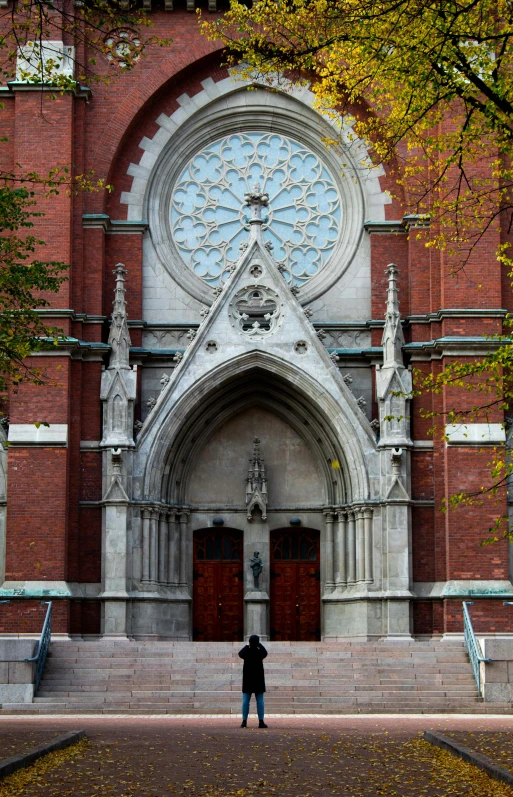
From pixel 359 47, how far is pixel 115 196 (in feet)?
45.9

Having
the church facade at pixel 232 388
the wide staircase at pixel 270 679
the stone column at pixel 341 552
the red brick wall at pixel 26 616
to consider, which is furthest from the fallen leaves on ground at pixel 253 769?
the stone column at pixel 341 552

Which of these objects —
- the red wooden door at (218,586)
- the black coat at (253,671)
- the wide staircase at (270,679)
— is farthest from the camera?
the red wooden door at (218,586)

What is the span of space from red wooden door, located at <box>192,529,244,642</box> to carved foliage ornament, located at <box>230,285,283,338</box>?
4.72 m

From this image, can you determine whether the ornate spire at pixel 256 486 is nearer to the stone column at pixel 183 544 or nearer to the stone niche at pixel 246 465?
the stone niche at pixel 246 465

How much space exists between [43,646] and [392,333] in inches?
401

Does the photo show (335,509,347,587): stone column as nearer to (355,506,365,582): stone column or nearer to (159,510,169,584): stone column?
(355,506,365,582): stone column

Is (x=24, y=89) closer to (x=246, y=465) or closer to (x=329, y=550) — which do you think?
(x=246, y=465)

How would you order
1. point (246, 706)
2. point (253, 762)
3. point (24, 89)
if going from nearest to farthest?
point (253, 762) < point (246, 706) < point (24, 89)

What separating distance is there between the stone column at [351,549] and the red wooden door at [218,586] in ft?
8.50

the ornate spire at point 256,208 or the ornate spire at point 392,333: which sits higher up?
the ornate spire at point 256,208

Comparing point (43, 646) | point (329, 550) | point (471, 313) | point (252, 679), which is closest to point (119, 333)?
point (329, 550)

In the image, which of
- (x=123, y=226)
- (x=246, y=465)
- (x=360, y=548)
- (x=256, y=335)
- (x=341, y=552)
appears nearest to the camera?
(x=360, y=548)

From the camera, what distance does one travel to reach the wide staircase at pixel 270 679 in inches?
884

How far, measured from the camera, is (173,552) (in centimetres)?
2900
